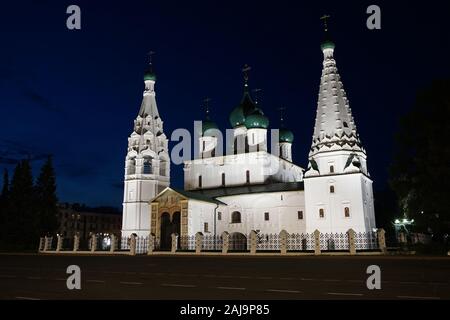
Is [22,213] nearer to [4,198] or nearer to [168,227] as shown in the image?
[4,198]

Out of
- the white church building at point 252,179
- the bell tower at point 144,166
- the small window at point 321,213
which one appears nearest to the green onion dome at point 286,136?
the white church building at point 252,179

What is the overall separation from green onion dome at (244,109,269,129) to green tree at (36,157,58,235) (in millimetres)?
19696

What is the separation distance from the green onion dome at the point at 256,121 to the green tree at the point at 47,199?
19.7 meters

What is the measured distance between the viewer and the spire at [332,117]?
98.9ft

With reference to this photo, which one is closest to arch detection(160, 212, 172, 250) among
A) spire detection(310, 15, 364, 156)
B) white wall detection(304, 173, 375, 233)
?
white wall detection(304, 173, 375, 233)

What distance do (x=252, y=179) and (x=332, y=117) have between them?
34.6ft

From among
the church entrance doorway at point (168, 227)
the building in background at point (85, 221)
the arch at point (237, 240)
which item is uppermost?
the building in background at point (85, 221)

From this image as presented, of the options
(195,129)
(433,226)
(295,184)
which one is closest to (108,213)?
(195,129)

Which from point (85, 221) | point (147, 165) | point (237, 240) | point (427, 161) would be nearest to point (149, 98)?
point (147, 165)

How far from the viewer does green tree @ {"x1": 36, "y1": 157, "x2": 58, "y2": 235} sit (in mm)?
36719

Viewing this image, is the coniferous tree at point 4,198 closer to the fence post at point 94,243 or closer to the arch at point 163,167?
the fence post at point 94,243

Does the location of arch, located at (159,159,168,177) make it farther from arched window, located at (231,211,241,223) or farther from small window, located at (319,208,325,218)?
small window, located at (319,208,325,218)
